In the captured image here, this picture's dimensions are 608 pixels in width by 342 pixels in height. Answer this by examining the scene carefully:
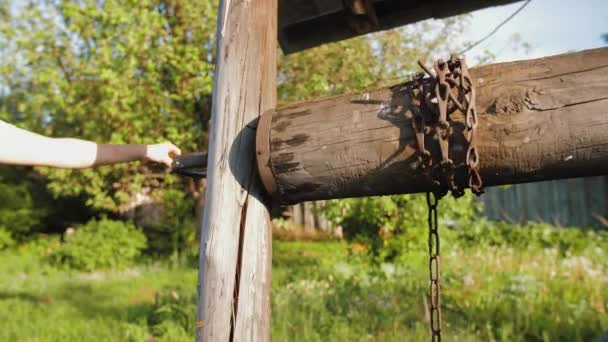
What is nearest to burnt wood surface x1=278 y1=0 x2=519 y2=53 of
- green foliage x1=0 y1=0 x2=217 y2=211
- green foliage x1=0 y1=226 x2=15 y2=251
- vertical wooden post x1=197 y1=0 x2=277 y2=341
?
vertical wooden post x1=197 y1=0 x2=277 y2=341

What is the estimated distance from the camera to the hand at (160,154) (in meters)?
2.07

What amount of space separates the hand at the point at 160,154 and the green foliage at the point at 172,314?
2645mm

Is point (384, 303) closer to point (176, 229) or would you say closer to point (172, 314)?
point (172, 314)

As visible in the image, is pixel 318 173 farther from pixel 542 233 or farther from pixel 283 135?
pixel 542 233

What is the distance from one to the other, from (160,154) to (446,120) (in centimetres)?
130

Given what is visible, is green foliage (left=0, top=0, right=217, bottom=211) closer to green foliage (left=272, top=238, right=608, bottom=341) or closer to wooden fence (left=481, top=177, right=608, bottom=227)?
green foliage (left=272, top=238, right=608, bottom=341)

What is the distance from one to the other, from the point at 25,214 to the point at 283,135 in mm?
12840

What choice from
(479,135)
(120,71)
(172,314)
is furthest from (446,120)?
(120,71)

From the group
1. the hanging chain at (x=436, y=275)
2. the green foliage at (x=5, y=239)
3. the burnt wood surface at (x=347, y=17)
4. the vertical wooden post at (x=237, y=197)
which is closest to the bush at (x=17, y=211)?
the green foliage at (x=5, y=239)

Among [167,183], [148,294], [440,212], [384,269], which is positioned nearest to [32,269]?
[167,183]

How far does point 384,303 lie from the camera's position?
4656mm

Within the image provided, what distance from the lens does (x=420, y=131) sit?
4.55 feet

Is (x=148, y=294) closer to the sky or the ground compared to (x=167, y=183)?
closer to the ground

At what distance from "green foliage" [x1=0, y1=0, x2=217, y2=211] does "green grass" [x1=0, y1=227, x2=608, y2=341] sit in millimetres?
2871
